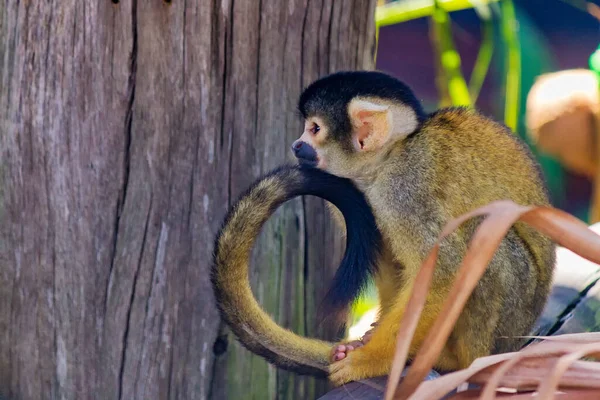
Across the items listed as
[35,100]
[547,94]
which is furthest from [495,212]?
[547,94]

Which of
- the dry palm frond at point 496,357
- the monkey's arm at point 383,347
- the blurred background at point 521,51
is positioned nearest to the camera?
the dry palm frond at point 496,357

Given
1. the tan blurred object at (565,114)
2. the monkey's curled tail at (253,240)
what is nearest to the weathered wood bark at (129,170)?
the monkey's curled tail at (253,240)

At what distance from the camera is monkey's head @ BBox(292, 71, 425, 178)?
175cm

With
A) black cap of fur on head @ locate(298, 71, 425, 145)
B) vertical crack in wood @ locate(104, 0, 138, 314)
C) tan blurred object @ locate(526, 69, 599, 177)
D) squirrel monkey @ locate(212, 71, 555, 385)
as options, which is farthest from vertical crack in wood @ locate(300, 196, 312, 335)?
tan blurred object @ locate(526, 69, 599, 177)

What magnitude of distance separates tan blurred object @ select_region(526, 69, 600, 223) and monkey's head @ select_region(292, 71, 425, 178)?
7.18ft

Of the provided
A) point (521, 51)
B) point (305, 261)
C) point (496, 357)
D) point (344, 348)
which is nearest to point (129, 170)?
point (305, 261)

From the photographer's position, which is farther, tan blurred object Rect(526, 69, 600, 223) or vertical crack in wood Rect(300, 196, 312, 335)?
tan blurred object Rect(526, 69, 600, 223)

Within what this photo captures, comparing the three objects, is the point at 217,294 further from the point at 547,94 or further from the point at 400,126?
the point at 547,94

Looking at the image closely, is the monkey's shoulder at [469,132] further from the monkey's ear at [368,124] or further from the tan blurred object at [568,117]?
the tan blurred object at [568,117]

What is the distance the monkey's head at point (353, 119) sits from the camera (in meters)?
1.75

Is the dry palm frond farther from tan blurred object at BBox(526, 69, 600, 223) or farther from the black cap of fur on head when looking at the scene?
tan blurred object at BBox(526, 69, 600, 223)

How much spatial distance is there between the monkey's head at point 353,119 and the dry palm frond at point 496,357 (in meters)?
0.80

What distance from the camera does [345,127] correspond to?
182 centimetres

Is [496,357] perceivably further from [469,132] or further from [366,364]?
[469,132]
